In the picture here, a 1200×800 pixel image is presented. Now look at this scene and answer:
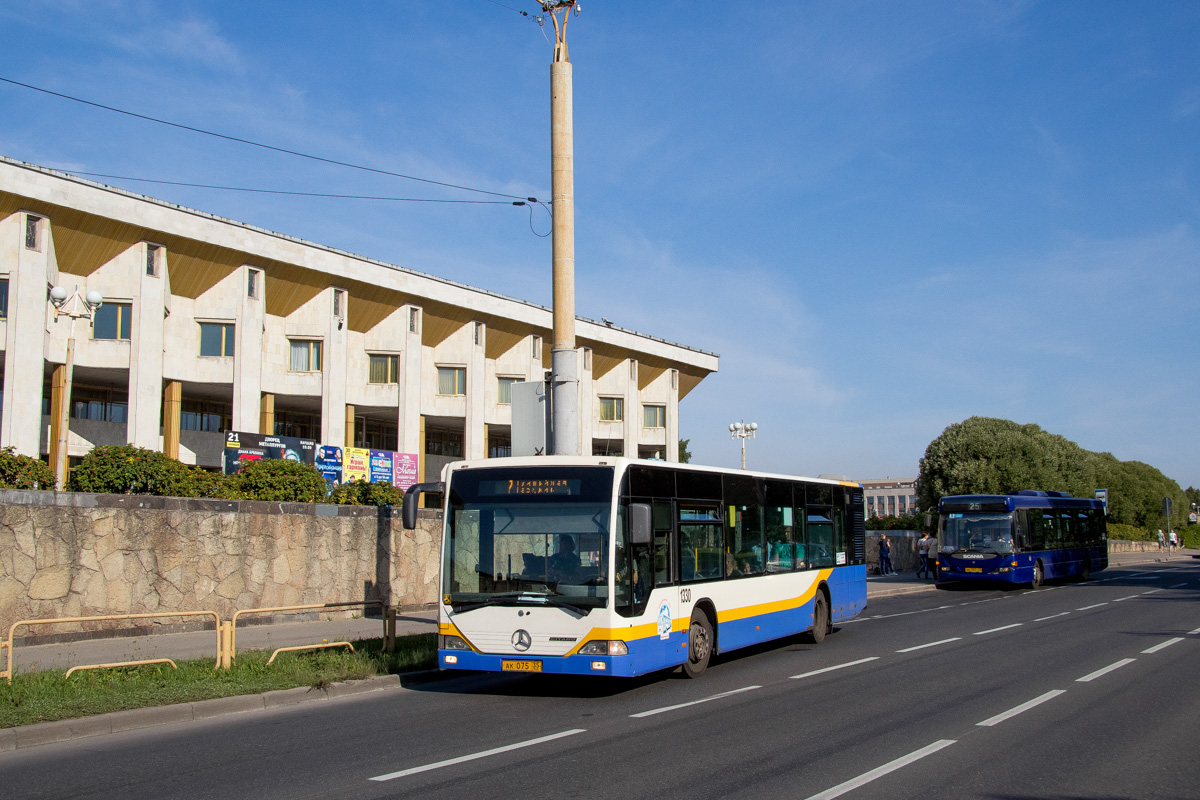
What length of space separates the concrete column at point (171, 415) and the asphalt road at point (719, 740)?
3362cm

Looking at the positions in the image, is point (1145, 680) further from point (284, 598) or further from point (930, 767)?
point (284, 598)

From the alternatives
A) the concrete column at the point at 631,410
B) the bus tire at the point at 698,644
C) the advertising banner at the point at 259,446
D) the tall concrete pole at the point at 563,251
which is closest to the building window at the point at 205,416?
the advertising banner at the point at 259,446

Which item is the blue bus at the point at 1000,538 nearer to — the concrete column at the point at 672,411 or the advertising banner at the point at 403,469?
the advertising banner at the point at 403,469

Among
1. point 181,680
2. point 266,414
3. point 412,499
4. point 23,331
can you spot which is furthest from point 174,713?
point 266,414

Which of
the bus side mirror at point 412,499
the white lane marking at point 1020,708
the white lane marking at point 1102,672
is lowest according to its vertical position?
the white lane marking at point 1102,672

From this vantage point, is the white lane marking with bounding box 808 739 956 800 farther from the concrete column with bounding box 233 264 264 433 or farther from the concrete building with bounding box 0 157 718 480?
the concrete column with bounding box 233 264 264 433

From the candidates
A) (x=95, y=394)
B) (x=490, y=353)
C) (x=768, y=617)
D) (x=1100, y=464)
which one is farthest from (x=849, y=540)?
(x=1100, y=464)

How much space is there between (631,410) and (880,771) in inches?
2344

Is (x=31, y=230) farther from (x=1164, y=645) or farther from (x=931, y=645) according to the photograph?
(x=1164, y=645)

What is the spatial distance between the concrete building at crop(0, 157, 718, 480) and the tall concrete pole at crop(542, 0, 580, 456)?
20872 millimetres

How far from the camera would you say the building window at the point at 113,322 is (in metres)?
41.2

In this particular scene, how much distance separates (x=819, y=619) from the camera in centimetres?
1670

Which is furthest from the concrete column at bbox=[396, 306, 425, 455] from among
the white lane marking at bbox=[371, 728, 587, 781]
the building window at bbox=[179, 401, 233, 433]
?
the white lane marking at bbox=[371, 728, 587, 781]

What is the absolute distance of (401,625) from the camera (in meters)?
17.7
